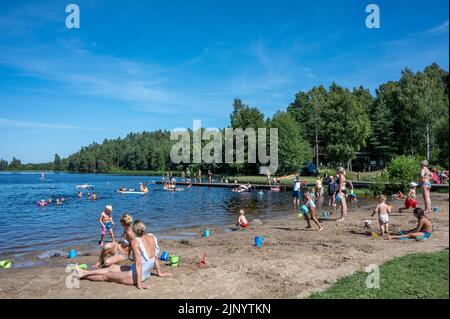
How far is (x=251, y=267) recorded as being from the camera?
960 cm

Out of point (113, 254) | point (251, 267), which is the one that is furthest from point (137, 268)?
point (251, 267)

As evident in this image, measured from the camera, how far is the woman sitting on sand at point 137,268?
8.10 metres

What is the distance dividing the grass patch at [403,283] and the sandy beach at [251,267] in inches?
18.8

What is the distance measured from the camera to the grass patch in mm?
6725

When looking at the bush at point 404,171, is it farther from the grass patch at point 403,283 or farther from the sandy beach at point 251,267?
the grass patch at point 403,283

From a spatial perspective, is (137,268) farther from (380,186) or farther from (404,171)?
(380,186)

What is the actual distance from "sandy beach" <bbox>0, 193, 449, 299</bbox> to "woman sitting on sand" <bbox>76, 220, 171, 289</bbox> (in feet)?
0.59

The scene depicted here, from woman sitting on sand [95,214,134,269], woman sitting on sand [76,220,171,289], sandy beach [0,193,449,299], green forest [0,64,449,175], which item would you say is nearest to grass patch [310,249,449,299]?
sandy beach [0,193,449,299]

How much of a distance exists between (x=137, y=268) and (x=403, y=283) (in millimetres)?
5439

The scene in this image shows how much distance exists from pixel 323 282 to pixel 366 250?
3.55m

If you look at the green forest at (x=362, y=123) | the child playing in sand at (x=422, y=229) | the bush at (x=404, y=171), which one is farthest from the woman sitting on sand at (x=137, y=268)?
the green forest at (x=362, y=123)
